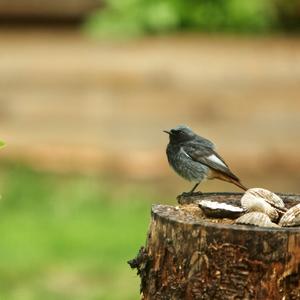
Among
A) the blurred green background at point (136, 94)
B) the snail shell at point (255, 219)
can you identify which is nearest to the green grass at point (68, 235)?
the blurred green background at point (136, 94)

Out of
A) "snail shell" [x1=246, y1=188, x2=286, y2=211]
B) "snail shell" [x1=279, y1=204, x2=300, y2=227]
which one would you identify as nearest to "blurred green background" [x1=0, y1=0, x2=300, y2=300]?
"snail shell" [x1=246, y1=188, x2=286, y2=211]

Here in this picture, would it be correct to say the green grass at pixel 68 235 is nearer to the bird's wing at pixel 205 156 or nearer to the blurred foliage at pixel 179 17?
the blurred foliage at pixel 179 17

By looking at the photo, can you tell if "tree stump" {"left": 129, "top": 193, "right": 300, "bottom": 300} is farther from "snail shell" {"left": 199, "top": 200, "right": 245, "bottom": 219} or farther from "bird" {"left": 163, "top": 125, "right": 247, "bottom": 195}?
"bird" {"left": 163, "top": 125, "right": 247, "bottom": 195}

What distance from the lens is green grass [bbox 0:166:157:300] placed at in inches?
323

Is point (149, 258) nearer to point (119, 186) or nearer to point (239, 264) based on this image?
point (239, 264)

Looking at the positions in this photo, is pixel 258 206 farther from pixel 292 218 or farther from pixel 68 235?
pixel 68 235

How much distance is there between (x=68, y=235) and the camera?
941cm

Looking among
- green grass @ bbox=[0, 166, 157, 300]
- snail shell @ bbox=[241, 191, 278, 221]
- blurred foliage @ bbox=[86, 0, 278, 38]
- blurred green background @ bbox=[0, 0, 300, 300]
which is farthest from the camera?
blurred foliage @ bbox=[86, 0, 278, 38]

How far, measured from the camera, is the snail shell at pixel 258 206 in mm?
4730

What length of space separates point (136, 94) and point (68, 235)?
6.89 feet

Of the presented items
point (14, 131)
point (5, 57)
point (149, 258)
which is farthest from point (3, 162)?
point (149, 258)

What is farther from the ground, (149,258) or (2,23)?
(2,23)

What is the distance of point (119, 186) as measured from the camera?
10922 millimetres

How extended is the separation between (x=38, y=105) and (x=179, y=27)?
1.60 metres
